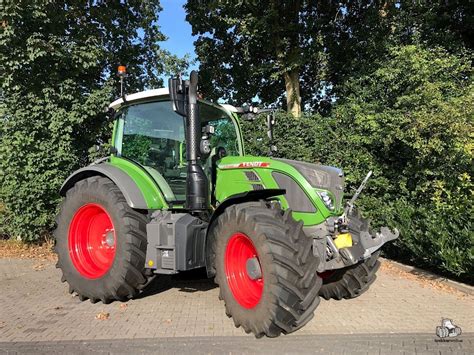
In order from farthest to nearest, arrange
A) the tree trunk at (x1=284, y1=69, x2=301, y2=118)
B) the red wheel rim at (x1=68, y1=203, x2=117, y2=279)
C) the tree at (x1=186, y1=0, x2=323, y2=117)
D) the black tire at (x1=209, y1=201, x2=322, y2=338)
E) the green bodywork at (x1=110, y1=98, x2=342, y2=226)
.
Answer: the tree trunk at (x1=284, y1=69, x2=301, y2=118) → the tree at (x1=186, y1=0, x2=323, y2=117) → the red wheel rim at (x1=68, y1=203, x2=117, y2=279) → the green bodywork at (x1=110, y1=98, x2=342, y2=226) → the black tire at (x1=209, y1=201, x2=322, y2=338)

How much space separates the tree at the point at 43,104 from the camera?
26.6 ft

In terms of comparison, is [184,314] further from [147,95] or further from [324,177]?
[147,95]

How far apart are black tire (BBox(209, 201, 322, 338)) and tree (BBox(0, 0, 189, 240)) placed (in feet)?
18.7

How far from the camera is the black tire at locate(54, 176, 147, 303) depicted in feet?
16.4

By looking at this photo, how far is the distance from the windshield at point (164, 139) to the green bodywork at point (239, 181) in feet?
0.32

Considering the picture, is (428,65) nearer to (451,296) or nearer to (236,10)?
(451,296)

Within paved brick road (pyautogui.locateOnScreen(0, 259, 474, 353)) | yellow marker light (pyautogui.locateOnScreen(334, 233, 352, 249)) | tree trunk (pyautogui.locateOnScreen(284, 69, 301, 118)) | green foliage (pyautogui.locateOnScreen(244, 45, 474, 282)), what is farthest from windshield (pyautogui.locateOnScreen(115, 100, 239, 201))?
tree trunk (pyautogui.locateOnScreen(284, 69, 301, 118))

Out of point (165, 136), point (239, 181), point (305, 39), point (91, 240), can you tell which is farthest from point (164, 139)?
point (305, 39)

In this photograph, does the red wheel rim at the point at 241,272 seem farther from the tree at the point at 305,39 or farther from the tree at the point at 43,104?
the tree at the point at 305,39

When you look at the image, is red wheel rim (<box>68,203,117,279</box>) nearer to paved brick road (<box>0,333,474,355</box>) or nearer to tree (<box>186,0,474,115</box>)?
paved brick road (<box>0,333,474,355</box>)

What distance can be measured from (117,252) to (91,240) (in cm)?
99

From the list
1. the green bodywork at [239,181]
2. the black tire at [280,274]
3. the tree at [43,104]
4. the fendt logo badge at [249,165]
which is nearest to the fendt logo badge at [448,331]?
the black tire at [280,274]

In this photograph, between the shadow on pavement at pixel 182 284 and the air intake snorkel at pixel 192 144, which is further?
the shadow on pavement at pixel 182 284

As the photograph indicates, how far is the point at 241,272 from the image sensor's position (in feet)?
14.7
